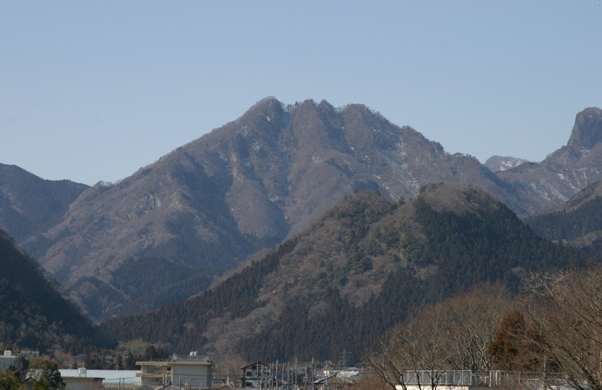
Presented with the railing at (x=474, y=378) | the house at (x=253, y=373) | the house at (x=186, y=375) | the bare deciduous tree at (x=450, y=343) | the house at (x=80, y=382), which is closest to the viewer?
the railing at (x=474, y=378)

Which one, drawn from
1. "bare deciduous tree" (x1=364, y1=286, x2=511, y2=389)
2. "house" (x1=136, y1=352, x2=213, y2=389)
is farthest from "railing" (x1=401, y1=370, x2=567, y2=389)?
"house" (x1=136, y1=352, x2=213, y2=389)

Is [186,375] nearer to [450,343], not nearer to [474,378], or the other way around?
[450,343]

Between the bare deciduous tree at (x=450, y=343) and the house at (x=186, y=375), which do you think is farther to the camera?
the house at (x=186, y=375)

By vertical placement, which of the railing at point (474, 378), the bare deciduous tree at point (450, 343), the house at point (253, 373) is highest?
the bare deciduous tree at point (450, 343)

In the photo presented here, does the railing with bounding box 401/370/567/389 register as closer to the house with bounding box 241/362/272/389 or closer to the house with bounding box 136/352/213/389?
the house with bounding box 136/352/213/389

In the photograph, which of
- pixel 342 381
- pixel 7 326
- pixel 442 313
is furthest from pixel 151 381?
pixel 7 326

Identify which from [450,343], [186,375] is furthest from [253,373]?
[450,343]

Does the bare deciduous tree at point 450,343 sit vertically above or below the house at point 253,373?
above

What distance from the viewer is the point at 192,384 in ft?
411

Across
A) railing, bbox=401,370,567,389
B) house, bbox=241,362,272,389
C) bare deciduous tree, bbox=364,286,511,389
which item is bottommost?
house, bbox=241,362,272,389

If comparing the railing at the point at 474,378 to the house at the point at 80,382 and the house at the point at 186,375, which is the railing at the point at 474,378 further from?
the house at the point at 80,382

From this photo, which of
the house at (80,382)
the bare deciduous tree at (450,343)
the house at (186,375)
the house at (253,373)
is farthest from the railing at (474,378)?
the house at (253,373)

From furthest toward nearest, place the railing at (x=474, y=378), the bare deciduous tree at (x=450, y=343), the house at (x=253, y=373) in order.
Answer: the house at (x=253, y=373), the bare deciduous tree at (x=450, y=343), the railing at (x=474, y=378)

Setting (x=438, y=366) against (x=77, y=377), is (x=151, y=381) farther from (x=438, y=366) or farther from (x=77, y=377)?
(x=438, y=366)
